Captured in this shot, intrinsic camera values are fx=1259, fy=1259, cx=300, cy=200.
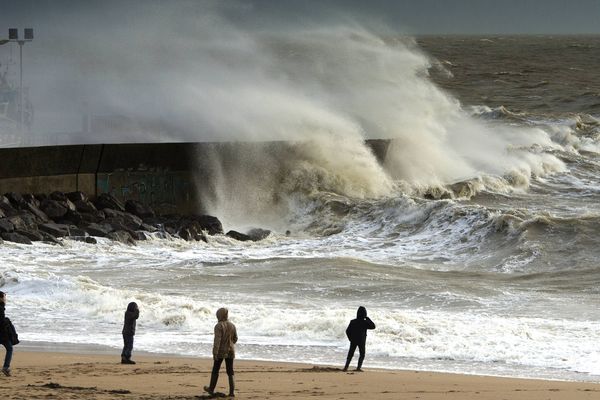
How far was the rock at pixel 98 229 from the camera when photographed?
60.2ft

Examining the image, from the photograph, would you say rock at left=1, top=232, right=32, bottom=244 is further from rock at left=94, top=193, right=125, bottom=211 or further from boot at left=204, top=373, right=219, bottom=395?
boot at left=204, top=373, right=219, bottom=395

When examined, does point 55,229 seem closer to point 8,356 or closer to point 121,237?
point 121,237

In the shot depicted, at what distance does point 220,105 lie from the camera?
28281mm

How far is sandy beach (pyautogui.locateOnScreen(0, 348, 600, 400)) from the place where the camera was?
8812 mm

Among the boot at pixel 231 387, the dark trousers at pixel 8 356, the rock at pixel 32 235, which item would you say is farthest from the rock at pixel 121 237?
the boot at pixel 231 387

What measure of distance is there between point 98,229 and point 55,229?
2.08 ft

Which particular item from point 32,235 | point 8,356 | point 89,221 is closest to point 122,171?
point 89,221

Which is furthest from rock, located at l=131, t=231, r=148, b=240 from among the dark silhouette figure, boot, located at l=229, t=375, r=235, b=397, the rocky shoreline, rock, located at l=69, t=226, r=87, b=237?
boot, located at l=229, t=375, r=235, b=397

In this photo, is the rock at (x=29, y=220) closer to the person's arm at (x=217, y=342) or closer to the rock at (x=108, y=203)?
the rock at (x=108, y=203)

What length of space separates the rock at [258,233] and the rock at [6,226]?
156 inches

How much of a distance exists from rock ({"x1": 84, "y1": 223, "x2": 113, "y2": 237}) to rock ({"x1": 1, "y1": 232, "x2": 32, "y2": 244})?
1070 millimetres

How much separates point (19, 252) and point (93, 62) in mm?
24981

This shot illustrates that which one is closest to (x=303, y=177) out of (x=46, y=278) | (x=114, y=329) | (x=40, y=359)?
(x=46, y=278)

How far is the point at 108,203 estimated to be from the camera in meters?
20.1
